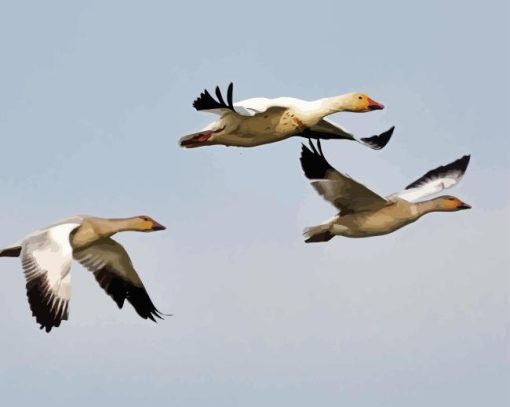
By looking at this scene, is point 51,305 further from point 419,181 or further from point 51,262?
point 419,181

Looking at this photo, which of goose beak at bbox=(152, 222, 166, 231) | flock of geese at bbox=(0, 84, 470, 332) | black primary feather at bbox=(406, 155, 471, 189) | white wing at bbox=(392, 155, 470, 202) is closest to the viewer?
flock of geese at bbox=(0, 84, 470, 332)

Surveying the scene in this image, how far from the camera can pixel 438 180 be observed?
69.0 ft

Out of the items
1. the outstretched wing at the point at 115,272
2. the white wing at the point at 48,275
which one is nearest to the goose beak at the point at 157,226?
the outstretched wing at the point at 115,272

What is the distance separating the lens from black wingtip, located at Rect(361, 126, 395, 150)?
20.5m

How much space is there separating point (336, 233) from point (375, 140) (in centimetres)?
203

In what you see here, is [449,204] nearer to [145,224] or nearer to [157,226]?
[157,226]

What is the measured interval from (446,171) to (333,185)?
298 centimetres

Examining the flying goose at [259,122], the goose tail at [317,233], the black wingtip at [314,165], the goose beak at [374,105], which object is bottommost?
the goose tail at [317,233]

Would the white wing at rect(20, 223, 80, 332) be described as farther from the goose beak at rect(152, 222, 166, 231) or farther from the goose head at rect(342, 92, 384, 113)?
the goose head at rect(342, 92, 384, 113)

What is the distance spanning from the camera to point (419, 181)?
69.7 feet

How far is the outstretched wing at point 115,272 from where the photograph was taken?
1877 cm

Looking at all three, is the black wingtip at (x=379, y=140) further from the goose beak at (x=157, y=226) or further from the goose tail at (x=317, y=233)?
the goose beak at (x=157, y=226)

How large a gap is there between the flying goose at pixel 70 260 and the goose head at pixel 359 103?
7.57 feet

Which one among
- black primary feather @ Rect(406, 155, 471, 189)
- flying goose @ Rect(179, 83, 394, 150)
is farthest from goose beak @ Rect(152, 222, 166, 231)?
black primary feather @ Rect(406, 155, 471, 189)
